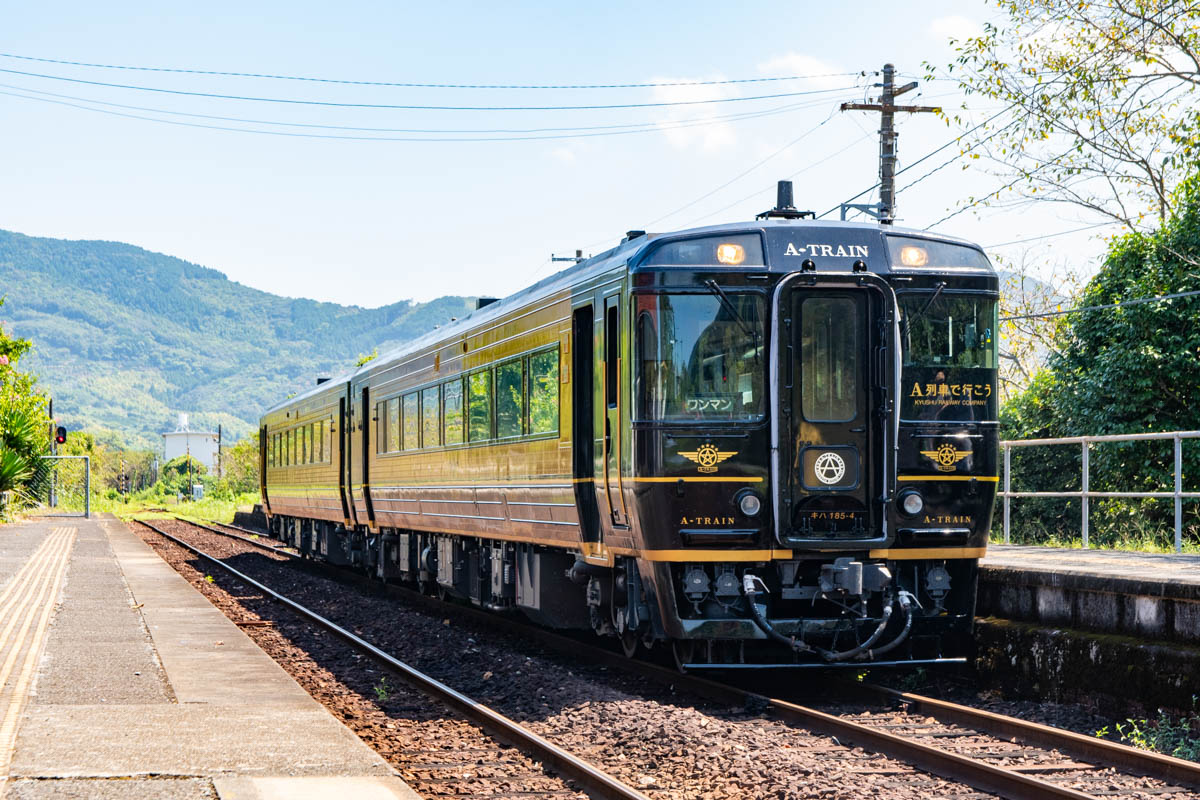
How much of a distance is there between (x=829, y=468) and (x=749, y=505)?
651 mm

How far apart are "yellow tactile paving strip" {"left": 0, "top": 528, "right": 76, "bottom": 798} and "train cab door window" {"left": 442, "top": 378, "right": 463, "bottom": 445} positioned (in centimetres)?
453

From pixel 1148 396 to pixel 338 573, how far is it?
45.9 feet

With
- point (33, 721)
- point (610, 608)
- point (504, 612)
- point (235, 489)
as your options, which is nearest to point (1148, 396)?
point (504, 612)

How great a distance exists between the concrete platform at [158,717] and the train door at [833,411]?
3.56 m

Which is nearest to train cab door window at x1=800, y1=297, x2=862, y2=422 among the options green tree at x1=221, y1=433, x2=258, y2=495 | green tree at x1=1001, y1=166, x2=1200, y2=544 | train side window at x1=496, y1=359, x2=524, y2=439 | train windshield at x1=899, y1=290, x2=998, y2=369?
train windshield at x1=899, y1=290, x2=998, y2=369

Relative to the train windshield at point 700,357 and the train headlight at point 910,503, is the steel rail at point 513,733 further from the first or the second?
the train headlight at point 910,503

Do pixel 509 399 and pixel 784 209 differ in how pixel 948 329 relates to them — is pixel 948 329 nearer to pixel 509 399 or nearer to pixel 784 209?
pixel 784 209

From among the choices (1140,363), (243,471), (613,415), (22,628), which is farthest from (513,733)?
(243,471)

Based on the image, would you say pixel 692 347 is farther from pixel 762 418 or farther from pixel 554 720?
pixel 554 720

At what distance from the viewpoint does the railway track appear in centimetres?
721

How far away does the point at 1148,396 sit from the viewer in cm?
2092

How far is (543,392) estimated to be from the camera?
12508 millimetres

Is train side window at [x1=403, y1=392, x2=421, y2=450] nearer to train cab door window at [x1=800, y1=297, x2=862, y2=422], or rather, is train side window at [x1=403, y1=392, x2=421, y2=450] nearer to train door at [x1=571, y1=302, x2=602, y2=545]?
train door at [x1=571, y1=302, x2=602, y2=545]

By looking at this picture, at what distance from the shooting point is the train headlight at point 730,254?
33.5ft
